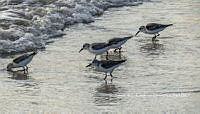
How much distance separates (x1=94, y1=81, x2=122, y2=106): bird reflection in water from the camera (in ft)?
35.8

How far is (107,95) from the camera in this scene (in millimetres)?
11516

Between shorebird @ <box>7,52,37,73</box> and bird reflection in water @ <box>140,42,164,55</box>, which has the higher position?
shorebird @ <box>7,52,37,73</box>

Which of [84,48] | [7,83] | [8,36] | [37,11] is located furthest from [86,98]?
[37,11]

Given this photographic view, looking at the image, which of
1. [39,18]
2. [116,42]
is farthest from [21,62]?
[39,18]

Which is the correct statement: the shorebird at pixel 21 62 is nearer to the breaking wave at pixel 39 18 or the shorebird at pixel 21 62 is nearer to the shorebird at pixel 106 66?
the shorebird at pixel 106 66

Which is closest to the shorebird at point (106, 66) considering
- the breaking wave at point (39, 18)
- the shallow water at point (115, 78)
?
the shallow water at point (115, 78)

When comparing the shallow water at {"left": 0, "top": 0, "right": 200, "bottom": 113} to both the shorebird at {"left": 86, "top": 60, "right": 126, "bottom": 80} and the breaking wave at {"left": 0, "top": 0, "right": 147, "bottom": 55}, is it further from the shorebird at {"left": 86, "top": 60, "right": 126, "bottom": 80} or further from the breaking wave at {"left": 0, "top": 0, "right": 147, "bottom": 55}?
the breaking wave at {"left": 0, "top": 0, "right": 147, "bottom": 55}

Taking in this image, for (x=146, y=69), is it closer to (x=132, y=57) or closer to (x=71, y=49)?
(x=132, y=57)

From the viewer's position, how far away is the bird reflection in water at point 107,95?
1091 centimetres

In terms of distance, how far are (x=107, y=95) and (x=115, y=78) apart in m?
1.45

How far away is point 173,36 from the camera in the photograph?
17656 millimetres

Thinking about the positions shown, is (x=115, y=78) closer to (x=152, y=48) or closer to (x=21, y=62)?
(x=21, y=62)

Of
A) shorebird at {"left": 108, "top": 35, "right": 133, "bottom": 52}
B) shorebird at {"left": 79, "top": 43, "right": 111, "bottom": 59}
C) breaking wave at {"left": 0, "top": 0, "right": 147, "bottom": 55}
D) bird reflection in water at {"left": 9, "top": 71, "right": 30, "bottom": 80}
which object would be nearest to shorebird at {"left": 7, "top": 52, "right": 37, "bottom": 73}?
bird reflection in water at {"left": 9, "top": 71, "right": 30, "bottom": 80}

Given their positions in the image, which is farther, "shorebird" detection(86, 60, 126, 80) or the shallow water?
"shorebird" detection(86, 60, 126, 80)
